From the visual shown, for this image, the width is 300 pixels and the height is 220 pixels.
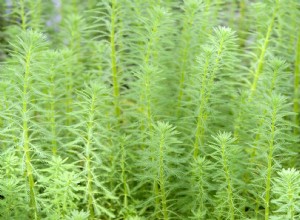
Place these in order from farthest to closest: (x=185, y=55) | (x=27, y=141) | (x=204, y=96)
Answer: (x=185, y=55)
(x=204, y=96)
(x=27, y=141)

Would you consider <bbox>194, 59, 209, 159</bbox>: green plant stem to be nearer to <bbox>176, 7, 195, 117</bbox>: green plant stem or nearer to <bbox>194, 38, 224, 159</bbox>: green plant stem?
<bbox>194, 38, 224, 159</bbox>: green plant stem

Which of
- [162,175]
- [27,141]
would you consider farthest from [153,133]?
[27,141]

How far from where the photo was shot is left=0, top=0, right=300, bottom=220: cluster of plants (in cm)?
151

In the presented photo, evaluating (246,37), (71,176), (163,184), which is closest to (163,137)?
(163,184)

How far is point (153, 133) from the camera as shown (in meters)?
1.63

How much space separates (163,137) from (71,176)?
0.26 m

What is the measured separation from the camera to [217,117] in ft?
5.65

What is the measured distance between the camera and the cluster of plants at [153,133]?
4.96 feet

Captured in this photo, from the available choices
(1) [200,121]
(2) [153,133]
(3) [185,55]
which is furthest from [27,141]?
(3) [185,55]

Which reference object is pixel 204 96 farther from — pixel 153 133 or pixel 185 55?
pixel 185 55

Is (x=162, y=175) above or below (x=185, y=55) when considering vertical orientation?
below

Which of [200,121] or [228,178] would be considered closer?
[228,178]

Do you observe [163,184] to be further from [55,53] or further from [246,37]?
Result: [246,37]

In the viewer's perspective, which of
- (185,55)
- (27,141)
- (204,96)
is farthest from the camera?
(185,55)
